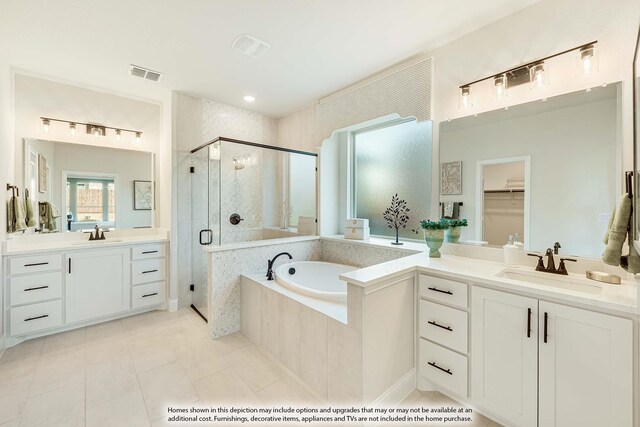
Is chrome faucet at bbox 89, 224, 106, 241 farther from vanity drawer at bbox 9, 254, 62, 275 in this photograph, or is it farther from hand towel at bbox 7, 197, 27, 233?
hand towel at bbox 7, 197, 27, 233

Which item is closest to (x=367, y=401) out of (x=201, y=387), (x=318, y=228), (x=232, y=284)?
(x=201, y=387)

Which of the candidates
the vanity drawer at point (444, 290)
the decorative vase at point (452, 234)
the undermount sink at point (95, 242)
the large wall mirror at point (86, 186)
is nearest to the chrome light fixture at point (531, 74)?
the decorative vase at point (452, 234)

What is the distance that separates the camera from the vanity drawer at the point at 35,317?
2395 mm

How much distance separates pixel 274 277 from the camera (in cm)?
255

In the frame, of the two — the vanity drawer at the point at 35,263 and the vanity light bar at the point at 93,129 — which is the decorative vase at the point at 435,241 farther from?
the vanity light bar at the point at 93,129

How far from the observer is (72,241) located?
2.99 m

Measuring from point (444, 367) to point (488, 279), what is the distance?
2.17ft

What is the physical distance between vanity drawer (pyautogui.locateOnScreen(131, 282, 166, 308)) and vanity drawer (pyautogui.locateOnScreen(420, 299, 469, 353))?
2923 millimetres

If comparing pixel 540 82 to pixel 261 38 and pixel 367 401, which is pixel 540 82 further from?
pixel 367 401

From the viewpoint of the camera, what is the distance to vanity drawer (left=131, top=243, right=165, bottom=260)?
302 centimetres

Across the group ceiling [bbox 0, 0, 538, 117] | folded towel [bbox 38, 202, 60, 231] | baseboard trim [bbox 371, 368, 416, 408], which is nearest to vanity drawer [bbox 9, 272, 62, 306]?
folded towel [bbox 38, 202, 60, 231]

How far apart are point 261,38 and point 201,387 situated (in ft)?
8.80

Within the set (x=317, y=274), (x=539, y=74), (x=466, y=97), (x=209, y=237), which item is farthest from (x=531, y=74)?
(x=209, y=237)

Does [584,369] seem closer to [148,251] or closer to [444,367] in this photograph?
[444,367]
